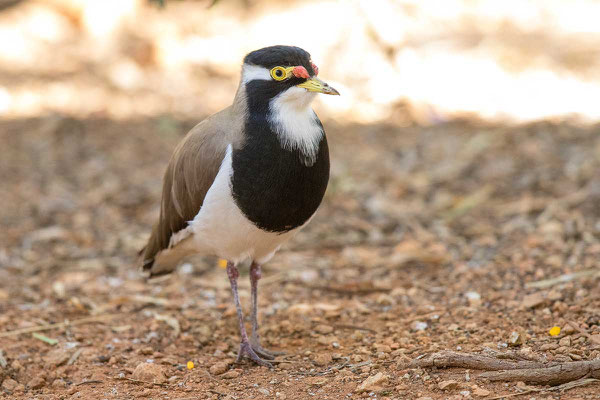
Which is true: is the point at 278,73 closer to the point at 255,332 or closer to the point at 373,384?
the point at 255,332

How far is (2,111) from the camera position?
9906 mm

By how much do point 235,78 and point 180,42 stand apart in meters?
1.46

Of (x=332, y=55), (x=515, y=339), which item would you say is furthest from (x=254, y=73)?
(x=332, y=55)

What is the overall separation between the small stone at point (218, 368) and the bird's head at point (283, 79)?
1562 millimetres

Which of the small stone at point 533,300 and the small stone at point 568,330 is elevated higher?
the small stone at point 568,330

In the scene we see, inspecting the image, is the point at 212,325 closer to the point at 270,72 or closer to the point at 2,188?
the point at 270,72

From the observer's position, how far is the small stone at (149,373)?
4238 mm

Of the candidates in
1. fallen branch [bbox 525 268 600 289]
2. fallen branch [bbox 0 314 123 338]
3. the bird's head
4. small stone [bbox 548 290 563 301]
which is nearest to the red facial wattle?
the bird's head

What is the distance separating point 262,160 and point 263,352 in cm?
130

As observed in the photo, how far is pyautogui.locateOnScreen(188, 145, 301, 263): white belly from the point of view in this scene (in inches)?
167

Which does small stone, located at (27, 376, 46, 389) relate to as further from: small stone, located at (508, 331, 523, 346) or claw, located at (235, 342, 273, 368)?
small stone, located at (508, 331, 523, 346)

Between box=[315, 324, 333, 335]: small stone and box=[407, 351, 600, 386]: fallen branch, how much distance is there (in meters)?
0.97

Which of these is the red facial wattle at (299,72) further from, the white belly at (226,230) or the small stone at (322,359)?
the small stone at (322,359)

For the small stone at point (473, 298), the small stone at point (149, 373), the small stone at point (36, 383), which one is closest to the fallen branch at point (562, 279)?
the small stone at point (473, 298)
